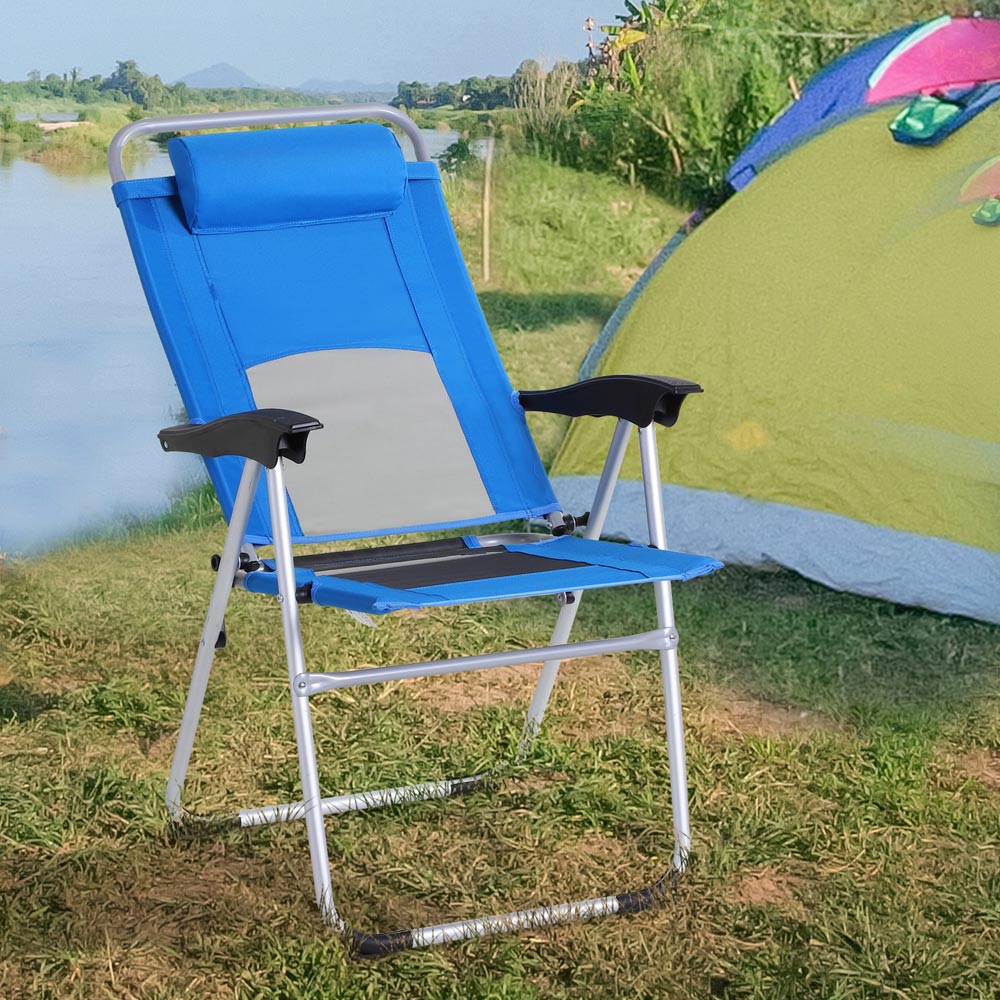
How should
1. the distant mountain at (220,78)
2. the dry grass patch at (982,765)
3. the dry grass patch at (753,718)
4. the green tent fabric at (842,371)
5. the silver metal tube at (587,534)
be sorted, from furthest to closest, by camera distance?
the distant mountain at (220,78), the green tent fabric at (842,371), the dry grass patch at (753,718), the dry grass patch at (982,765), the silver metal tube at (587,534)

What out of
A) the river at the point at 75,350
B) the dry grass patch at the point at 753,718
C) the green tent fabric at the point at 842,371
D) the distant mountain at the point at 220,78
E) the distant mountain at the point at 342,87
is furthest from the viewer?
the distant mountain at the point at 342,87

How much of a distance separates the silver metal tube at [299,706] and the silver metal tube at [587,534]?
1.85 ft

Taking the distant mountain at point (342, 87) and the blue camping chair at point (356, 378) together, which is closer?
the blue camping chair at point (356, 378)

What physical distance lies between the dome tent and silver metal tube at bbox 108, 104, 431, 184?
1541 millimetres

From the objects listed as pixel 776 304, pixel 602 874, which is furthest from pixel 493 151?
pixel 602 874

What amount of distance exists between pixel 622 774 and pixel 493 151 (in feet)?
13.1

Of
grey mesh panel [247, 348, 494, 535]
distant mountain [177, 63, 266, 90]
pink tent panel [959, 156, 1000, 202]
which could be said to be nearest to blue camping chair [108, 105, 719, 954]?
grey mesh panel [247, 348, 494, 535]

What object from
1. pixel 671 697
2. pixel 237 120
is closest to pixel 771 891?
pixel 671 697

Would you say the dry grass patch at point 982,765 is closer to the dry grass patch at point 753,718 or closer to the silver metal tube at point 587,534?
the dry grass patch at point 753,718

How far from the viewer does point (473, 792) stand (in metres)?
2.73

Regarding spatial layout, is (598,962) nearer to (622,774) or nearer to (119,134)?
(622,774)

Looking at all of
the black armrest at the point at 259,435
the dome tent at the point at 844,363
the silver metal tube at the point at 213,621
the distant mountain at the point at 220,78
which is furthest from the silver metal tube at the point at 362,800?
the distant mountain at the point at 220,78

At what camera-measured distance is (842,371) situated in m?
3.89

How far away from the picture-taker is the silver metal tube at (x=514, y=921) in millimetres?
2135
